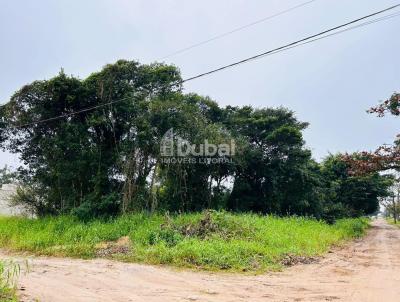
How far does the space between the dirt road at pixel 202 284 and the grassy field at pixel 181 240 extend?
2.58 ft

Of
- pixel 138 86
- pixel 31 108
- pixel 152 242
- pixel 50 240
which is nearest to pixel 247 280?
pixel 152 242

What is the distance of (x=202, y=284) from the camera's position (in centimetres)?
605

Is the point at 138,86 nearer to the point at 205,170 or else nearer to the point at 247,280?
the point at 205,170

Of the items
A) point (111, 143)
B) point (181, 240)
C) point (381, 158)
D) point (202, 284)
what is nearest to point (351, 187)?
point (381, 158)

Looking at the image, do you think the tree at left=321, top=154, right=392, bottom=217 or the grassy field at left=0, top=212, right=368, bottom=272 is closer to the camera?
the grassy field at left=0, top=212, right=368, bottom=272

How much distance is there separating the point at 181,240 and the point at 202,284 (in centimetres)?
387

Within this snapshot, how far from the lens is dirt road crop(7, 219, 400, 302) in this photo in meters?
5.07

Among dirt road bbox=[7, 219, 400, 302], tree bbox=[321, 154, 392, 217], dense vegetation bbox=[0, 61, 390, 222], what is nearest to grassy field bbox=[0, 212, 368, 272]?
dirt road bbox=[7, 219, 400, 302]

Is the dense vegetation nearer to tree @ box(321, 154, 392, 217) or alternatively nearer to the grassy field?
the grassy field

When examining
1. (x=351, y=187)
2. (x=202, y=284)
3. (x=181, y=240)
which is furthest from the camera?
(x=351, y=187)

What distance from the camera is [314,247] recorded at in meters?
10.6

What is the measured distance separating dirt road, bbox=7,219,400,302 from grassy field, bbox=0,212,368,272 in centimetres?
78

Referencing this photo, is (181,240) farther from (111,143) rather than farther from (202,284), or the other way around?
(111,143)

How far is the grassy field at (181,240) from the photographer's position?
325 inches
